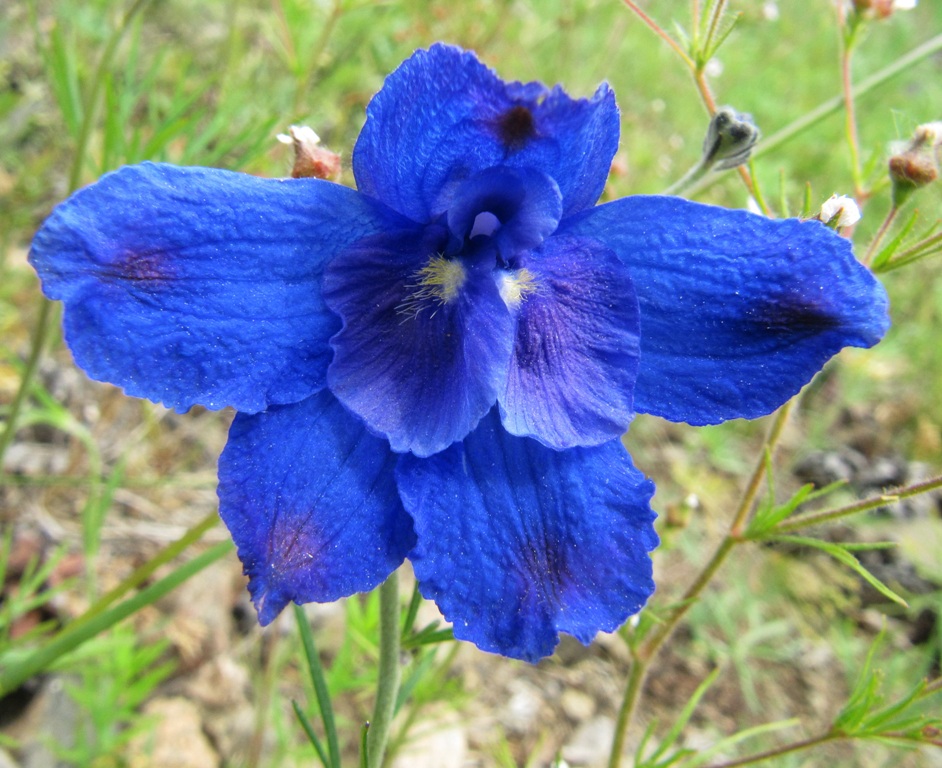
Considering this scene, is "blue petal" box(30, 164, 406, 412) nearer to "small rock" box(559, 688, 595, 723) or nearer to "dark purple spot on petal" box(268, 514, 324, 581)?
"dark purple spot on petal" box(268, 514, 324, 581)

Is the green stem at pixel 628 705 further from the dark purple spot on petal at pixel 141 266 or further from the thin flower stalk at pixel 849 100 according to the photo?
the dark purple spot on petal at pixel 141 266

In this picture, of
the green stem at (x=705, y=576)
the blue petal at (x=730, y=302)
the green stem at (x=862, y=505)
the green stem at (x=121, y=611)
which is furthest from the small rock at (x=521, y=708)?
the blue petal at (x=730, y=302)

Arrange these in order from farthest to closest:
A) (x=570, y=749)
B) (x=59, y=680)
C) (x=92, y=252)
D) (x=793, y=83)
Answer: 1. (x=793, y=83)
2. (x=570, y=749)
3. (x=59, y=680)
4. (x=92, y=252)

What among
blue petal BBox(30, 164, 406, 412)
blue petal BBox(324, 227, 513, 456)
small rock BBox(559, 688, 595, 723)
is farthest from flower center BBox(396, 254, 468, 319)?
small rock BBox(559, 688, 595, 723)

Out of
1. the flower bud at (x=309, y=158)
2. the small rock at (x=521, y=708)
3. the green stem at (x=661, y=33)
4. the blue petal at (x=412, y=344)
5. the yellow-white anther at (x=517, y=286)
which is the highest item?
the green stem at (x=661, y=33)

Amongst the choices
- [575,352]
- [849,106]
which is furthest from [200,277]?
[849,106]

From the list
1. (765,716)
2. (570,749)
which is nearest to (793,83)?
(765,716)

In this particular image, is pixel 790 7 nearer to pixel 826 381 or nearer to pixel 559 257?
pixel 826 381
